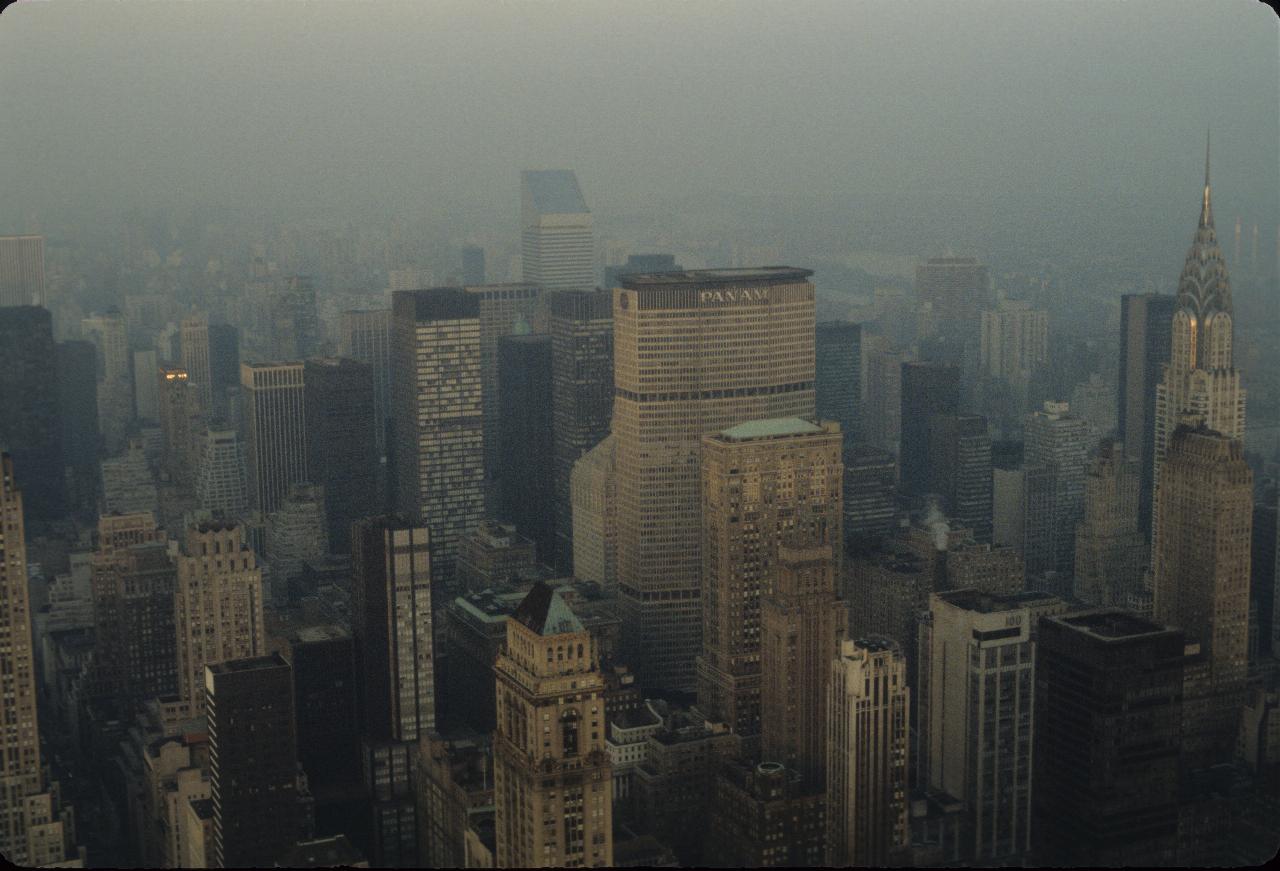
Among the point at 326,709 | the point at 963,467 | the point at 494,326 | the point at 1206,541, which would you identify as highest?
the point at 494,326

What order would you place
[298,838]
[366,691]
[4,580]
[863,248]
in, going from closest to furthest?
[298,838]
[4,580]
[366,691]
[863,248]

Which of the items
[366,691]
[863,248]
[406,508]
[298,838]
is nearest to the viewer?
[298,838]

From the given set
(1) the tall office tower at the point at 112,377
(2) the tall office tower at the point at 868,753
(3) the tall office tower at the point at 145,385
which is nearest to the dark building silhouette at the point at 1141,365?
(2) the tall office tower at the point at 868,753

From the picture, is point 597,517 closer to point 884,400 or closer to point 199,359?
point 884,400

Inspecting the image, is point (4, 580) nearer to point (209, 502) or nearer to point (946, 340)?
point (209, 502)

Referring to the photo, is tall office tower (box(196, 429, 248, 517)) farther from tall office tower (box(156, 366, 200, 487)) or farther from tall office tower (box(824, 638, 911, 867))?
tall office tower (box(824, 638, 911, 867))

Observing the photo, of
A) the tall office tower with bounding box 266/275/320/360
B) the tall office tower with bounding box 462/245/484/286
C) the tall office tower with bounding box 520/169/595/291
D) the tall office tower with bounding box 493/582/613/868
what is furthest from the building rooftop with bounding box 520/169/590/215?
the tall office tower with bounding box 493/582/613/868

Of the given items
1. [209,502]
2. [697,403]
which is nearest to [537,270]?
[697,403]

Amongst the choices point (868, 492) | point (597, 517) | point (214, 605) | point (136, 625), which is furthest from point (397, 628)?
point (868, 492)
